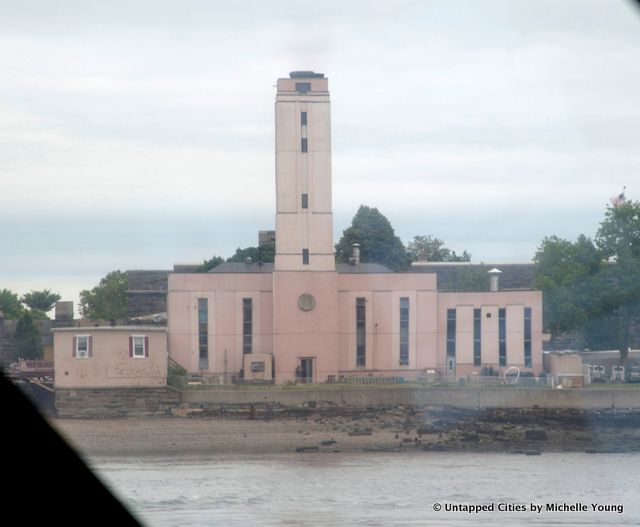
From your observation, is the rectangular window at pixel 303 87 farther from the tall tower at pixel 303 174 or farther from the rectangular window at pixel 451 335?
the rectangular window at pixel 451 335

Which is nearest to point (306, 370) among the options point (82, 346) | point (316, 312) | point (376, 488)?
point (316, 312)

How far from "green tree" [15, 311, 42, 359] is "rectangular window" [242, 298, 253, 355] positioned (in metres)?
21.4

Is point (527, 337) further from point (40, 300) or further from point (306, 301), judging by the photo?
point (40, 300)

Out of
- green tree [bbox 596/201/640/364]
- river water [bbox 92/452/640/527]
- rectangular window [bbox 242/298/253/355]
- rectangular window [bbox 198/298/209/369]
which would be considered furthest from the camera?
green tree [bbox 596/201/640/364]

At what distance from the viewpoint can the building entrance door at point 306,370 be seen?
6375cm

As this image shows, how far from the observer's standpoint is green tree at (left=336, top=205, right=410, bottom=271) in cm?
9925

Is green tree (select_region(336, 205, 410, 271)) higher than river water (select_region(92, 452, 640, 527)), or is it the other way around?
green tree (select_region(336, 205, 410, 271))

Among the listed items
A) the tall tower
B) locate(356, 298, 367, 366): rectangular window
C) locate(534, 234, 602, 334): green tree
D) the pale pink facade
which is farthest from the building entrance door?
Answer: locate(534, 234, 602, 334): green tree

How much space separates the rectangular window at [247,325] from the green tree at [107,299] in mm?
28122

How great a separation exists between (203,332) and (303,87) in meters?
12.2

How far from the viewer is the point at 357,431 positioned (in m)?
52.3

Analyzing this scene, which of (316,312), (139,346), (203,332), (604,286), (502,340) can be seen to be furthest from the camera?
(604,286)

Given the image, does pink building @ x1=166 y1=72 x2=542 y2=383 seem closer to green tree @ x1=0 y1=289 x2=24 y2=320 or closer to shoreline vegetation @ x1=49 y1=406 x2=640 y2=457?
shoreline vegetation @ x1=49 y1=406 x2=640 y2=457

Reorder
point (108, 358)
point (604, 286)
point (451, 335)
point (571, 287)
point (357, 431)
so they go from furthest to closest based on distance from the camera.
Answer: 1. point (571, 287)
2. point (604, 286)
3. point (451, 335)
4. point (108, 358)
5. point (357, 431)
